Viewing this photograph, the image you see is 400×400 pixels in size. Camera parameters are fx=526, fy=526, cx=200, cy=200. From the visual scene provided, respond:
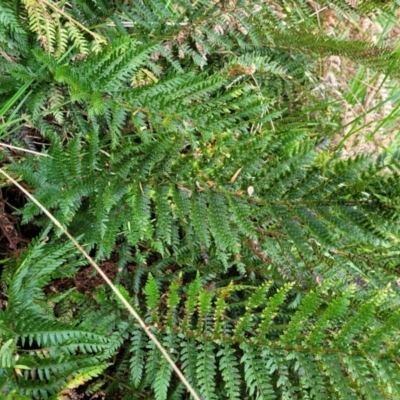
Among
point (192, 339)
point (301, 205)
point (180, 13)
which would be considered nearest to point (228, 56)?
point (180, 13)

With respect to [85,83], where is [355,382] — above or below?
below

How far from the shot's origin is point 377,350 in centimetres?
140

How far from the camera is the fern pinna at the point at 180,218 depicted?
1.39 metres

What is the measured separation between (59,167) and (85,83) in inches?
10.0

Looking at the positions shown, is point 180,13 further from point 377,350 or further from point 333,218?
point 377,350

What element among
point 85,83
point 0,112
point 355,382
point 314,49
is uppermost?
point 314,49

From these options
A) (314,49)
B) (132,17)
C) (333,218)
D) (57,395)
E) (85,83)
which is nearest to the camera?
(57,395)

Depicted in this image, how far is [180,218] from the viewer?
5.08 ft

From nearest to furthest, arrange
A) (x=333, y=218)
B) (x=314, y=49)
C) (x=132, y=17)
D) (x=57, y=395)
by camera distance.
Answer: (x=57, y=395) → (x=333, y=218) → (x=132, y=17) → (x=314, y=49)

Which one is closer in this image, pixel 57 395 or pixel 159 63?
pixel 57 395

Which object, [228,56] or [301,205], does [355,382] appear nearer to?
[301,205]

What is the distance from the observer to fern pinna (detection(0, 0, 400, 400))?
1.39m

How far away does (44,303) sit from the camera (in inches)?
63.1

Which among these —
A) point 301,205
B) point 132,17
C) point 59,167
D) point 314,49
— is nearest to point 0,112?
point 59,167
